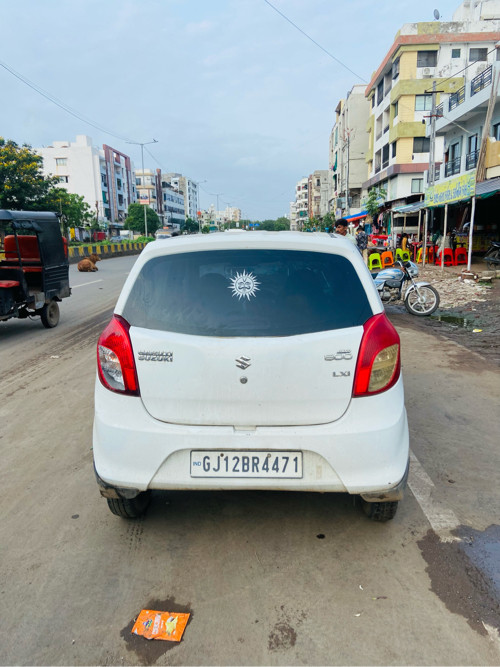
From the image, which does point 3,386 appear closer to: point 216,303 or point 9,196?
point 216,303

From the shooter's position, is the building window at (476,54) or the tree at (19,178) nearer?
the tree at (19,178)

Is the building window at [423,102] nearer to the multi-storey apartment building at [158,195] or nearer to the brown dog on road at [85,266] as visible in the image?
the brown dog on road at [85,266]

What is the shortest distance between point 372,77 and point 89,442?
5152 centimetres

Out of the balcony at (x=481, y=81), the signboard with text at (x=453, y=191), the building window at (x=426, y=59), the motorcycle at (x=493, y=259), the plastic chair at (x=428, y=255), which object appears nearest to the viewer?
the signboard with text at (x=453, y=191)

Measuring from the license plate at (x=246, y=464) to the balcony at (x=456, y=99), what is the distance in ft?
81.0

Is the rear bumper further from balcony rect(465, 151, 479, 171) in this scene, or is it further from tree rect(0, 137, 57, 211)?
tree rect(0, 137, 57, 211)

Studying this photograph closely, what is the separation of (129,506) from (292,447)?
1112 millimetres

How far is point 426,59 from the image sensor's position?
37.9m

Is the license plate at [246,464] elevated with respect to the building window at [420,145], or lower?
lower

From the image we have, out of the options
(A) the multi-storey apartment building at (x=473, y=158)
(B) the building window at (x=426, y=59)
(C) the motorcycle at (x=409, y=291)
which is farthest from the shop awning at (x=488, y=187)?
(B) the building window at (x=426, y=59)

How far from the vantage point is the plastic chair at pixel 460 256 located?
21.4 metres

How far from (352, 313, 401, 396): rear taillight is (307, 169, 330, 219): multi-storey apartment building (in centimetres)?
10363

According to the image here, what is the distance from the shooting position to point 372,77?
1854 inches

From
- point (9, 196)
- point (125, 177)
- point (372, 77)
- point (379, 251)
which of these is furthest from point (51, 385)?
point (125, 177)
